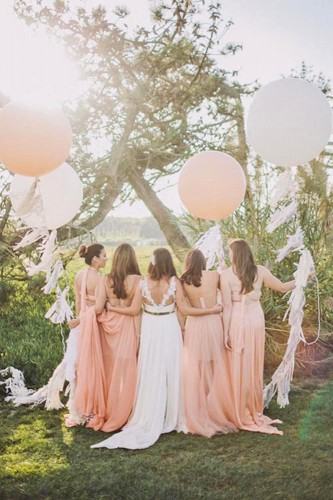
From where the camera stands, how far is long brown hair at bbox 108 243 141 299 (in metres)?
5.21

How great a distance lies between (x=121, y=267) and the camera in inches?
205

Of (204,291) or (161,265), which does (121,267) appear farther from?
(204,291)

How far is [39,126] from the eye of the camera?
14.6ft

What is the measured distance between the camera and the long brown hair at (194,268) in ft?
17.2

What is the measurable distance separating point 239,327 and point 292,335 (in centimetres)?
57

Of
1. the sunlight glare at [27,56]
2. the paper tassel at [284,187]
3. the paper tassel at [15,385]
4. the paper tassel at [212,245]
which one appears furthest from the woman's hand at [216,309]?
the sunlight glare at [27,56]

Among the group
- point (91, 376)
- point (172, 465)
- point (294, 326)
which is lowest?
point (172, 465)

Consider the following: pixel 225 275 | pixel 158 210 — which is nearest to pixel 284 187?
pixel 225 275

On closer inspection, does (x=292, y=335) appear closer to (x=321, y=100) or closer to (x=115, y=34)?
(x=321, y=100)

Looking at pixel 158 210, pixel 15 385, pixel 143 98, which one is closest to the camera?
pixel 15 385

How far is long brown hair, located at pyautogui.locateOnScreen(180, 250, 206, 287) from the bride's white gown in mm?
134

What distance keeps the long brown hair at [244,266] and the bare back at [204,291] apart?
0.71ft

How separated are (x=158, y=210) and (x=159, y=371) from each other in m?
5.89

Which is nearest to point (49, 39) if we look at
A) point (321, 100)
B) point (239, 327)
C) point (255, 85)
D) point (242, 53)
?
point (242, 53)
